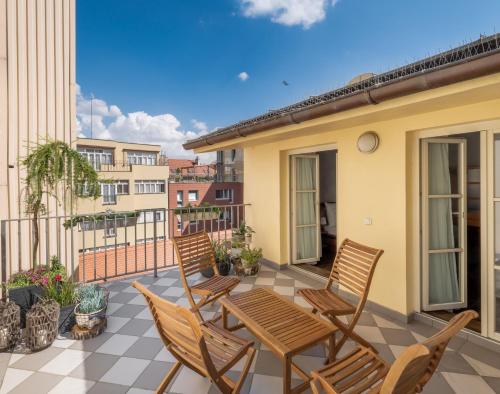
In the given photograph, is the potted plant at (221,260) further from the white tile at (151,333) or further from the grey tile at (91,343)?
the grey tile at (91,343)

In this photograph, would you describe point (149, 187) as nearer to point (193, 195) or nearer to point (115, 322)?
point (193, 195)

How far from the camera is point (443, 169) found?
3420mm

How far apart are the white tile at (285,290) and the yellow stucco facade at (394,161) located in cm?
114

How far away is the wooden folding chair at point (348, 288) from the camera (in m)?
2.59

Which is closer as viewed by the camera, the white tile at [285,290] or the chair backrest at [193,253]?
the chair backrest at [193,253]

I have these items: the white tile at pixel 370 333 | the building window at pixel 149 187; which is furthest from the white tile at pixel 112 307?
the building window at pixel 149 187

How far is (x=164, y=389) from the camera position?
2053 millimetres

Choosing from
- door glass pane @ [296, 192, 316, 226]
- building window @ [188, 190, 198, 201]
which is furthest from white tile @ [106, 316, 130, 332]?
building window @ [188, 190, 198, 201]

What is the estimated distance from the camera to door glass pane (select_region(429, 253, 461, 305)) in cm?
346

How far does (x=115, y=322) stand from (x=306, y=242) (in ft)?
12.0

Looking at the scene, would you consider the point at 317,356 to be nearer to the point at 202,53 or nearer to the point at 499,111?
the point at 499,111

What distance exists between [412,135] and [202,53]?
448 inches

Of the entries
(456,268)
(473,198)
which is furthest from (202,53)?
(456,268)

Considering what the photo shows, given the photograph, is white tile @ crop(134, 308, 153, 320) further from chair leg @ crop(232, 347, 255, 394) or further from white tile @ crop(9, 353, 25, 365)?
chair leg @ crop(232, 347, 255, 394)
